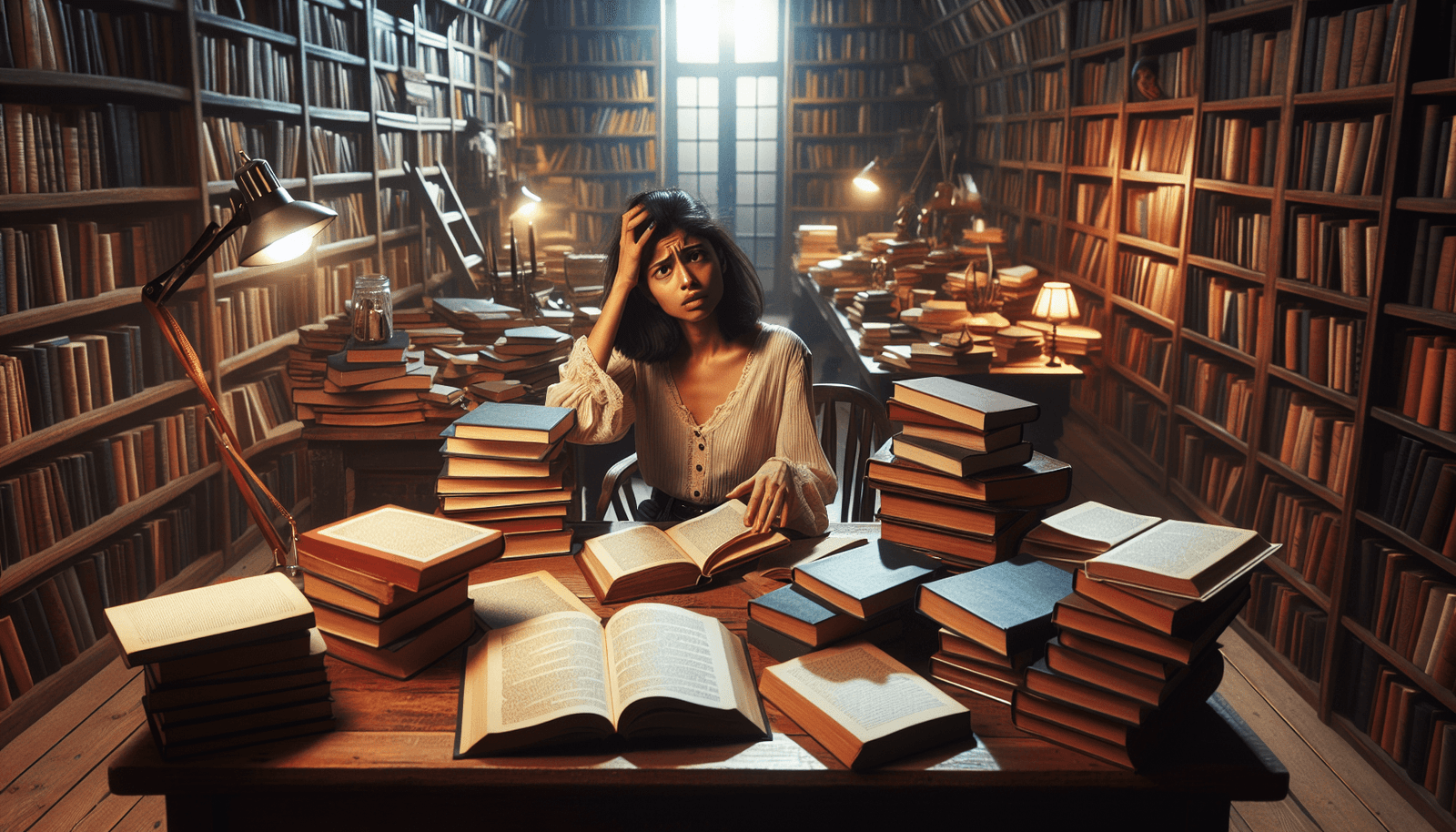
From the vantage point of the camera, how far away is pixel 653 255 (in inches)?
83.7

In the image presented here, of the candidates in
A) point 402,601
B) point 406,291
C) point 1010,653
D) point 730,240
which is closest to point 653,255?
point 730,240

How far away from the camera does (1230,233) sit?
3887mm

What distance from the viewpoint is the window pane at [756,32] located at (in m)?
9.95

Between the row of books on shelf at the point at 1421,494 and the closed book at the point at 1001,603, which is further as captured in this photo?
the row of books on shelf at the point at 1421,494

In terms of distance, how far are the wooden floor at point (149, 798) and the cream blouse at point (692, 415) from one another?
1243 millimetres

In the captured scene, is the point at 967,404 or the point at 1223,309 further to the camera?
the point at 1223,309

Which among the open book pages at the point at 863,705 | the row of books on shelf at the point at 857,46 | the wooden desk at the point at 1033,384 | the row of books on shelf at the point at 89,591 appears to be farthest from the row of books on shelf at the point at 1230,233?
the row of books on shelf at the point at 857,46

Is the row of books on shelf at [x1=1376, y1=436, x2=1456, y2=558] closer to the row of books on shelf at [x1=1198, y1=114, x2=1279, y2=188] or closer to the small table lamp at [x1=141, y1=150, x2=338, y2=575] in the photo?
the row of books on shelf at [x1=1198, y1=114, x2=1279, y2=188]

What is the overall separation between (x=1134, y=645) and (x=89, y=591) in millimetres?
3044

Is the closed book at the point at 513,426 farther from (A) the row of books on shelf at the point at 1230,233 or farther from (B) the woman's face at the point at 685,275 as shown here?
(A) the row of books on shelf at the point at 1230,233

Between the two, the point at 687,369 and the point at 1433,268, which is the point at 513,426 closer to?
the point at 687,369

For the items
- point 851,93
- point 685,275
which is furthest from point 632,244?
point 851,93

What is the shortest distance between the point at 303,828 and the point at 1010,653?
0.90 meters

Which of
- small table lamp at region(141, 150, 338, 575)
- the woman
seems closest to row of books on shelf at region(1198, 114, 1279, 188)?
the woman
